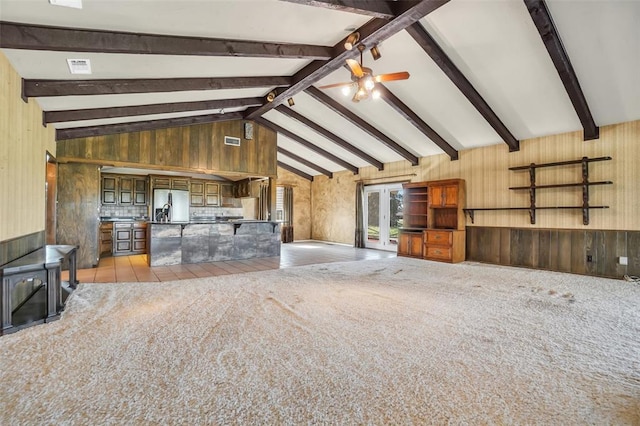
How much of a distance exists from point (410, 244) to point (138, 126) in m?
6.73

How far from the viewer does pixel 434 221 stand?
26.0ft

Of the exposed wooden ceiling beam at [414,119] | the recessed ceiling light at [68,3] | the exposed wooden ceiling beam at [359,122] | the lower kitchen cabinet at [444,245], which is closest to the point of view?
the recessed ceiling light at [68,3]

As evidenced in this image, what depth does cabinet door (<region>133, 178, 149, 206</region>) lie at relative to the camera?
26.4 ft

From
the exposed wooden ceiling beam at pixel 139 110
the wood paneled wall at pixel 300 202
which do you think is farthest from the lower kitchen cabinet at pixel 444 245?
the wood paneled wall at pixel 300 202

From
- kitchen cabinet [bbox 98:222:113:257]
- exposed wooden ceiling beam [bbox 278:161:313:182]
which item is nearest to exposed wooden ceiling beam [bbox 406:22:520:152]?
exposed wooden ceiling beam [bbox 278:161:313:182]

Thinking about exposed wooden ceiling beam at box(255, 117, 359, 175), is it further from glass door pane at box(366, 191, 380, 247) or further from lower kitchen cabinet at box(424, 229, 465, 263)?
lower kitchen cabinet at box(424, 229, 465, 263)

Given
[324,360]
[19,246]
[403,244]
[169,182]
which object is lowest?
[324,360]

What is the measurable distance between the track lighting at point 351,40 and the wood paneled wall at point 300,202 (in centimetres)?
791

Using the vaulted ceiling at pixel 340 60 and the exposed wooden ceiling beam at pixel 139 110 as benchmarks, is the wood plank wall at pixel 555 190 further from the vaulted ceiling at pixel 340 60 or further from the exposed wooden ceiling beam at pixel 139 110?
the exposed wooden ceiling beam at pixel 139 110

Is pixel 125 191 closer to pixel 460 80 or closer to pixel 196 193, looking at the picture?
pixel 196 193

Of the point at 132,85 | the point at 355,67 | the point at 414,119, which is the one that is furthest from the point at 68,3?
the point at 414,119

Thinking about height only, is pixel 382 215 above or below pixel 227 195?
below

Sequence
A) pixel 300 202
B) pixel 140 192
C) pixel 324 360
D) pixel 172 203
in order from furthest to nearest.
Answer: pixel 300 202
pixel 172 203
pixel 140 192
pixel 324 360

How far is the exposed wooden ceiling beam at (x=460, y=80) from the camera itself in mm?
4098
